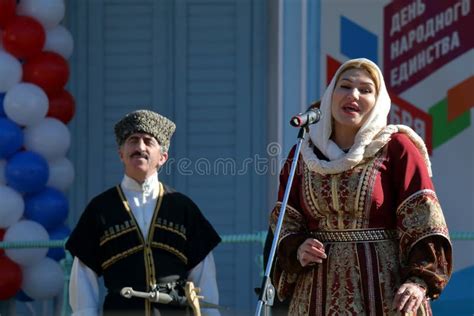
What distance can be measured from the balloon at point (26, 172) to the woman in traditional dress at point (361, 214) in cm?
283

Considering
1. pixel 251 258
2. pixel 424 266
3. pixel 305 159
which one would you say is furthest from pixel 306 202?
pixel 251 258

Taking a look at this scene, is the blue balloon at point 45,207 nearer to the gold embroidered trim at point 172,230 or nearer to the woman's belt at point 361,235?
the gold embroidered trim at point 172,230

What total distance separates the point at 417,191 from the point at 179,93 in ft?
13.7

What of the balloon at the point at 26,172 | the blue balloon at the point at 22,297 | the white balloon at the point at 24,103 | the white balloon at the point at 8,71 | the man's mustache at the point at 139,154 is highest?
the white balloon at the point at 8,71

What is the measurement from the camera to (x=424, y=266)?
13.7 ft

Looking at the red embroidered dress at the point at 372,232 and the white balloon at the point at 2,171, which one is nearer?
the red embroidered dress at the point at 372,232

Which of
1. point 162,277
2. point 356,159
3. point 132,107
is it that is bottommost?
point 162,277

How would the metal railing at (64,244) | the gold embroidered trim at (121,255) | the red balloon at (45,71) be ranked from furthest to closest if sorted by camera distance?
the red balloon at (45,71), the metal railing at (64,244), the gold embroidered trim at (121,255)

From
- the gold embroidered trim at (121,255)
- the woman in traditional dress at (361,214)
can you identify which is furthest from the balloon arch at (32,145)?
the woman in traditional dress at (361,214)

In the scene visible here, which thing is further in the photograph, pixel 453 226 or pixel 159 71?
pixel 159 71

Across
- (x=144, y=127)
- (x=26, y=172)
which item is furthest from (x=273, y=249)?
(x=26, y=172)

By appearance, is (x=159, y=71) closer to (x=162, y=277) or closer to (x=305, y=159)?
(x=162, y=277)

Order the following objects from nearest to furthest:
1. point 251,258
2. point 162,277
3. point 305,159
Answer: point 305,159 < point 162,277 < point 251,258

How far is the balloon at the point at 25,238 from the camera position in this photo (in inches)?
→ 278
